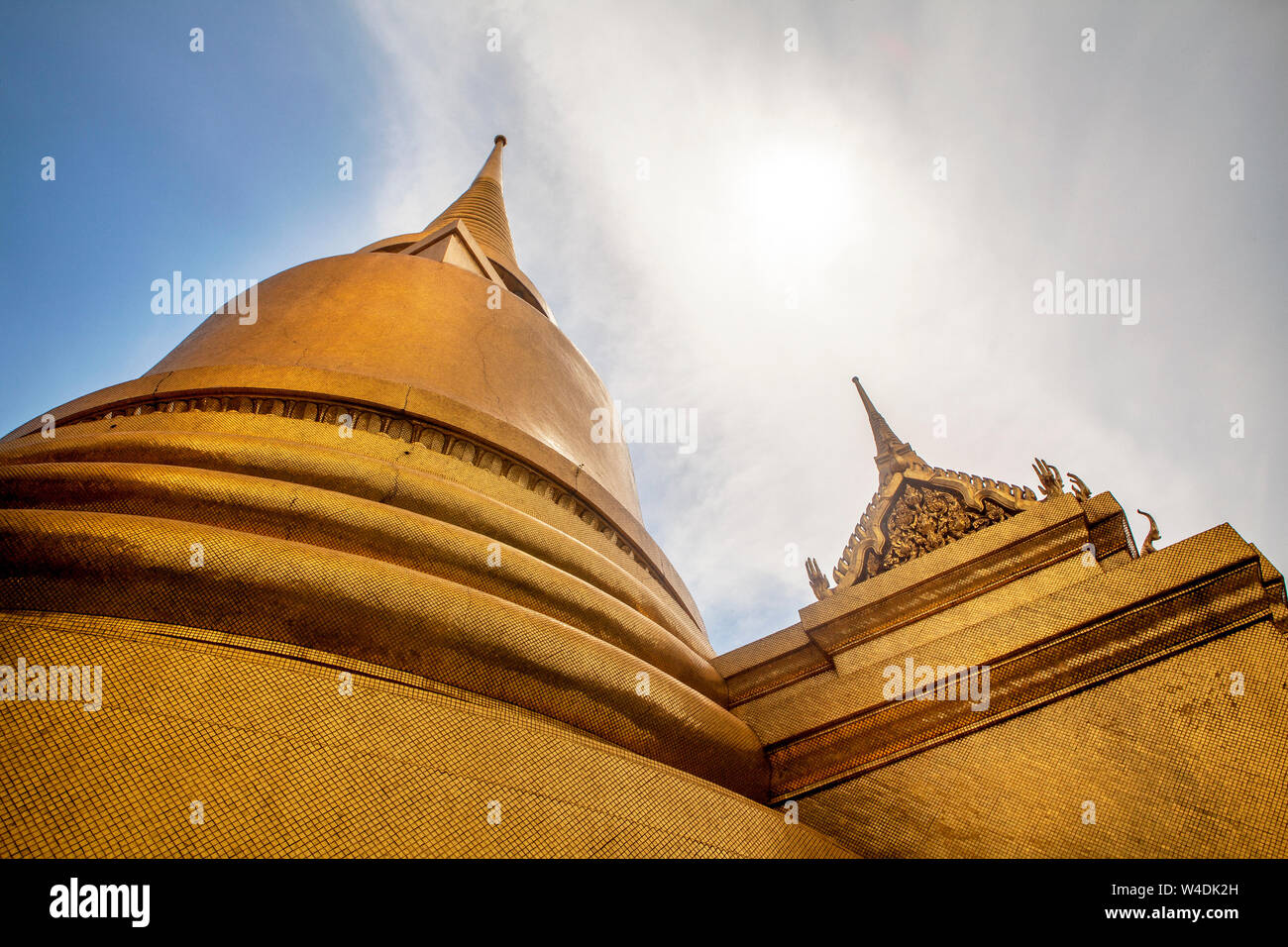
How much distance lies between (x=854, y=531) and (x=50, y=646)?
5.07m

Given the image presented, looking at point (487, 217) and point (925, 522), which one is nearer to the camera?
point (925, 522)

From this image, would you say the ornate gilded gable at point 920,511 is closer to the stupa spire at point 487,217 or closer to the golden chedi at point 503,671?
the golden chedi at point 503,671

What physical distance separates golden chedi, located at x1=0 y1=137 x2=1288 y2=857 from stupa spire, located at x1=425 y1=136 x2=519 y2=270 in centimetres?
768

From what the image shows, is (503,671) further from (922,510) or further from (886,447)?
(886,447)

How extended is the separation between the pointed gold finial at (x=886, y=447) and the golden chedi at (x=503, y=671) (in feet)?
6.31

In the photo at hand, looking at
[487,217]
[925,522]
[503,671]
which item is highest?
[487,217]

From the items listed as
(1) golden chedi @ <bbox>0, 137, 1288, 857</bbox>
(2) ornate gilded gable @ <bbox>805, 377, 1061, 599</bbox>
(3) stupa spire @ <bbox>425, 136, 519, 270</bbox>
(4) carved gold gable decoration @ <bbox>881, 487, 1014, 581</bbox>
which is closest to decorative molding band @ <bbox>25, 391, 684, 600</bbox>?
(1) golden chedi @ <bbox>0, 137, 1288, 857</bbox>

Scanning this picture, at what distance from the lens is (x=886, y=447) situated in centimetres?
721

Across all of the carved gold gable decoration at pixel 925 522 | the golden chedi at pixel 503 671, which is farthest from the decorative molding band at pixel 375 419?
the carved gold gable decoration at pixel 925 522

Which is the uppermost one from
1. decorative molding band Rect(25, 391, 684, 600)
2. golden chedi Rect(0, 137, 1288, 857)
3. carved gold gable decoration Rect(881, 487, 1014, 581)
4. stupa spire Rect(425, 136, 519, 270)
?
stupa spire Rect(425, 136, 519, 270)

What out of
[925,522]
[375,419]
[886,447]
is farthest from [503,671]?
[886,447]

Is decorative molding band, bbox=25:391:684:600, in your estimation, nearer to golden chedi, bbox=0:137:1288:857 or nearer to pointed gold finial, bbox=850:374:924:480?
golden chedi, bbox=0:137:1288:857

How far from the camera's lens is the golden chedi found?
2320mm

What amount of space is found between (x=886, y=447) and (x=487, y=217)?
8.59 meters
